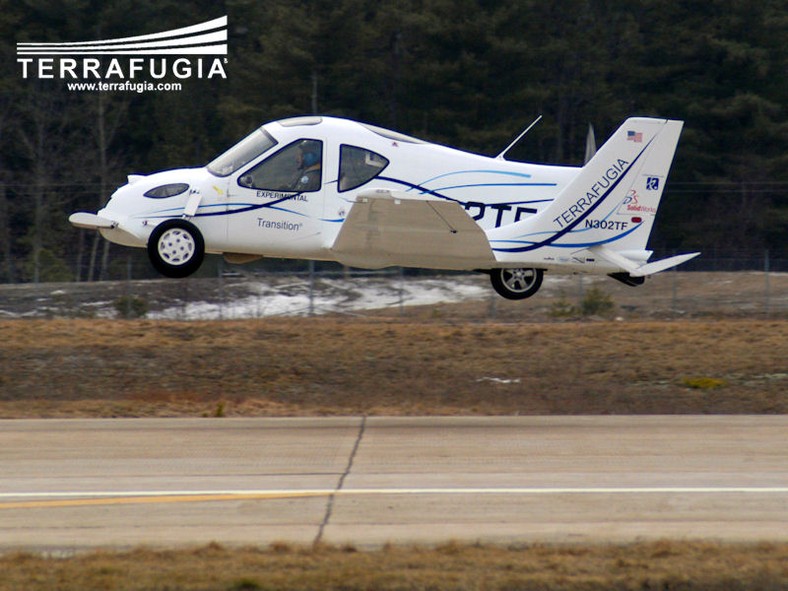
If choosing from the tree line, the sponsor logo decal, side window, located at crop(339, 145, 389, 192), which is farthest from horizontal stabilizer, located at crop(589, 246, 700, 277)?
the tree line

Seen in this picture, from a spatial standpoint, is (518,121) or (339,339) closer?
(339,339)

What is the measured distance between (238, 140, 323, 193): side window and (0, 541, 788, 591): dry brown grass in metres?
6.87

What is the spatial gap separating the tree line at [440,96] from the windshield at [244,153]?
84.3 ft

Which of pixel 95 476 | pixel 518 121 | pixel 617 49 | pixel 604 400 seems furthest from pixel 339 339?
pixel 617 49

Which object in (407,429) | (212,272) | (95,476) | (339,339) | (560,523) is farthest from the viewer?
(212,272)

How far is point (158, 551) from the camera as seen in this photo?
445 inches

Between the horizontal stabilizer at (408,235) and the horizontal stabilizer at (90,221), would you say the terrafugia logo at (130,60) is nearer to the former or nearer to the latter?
the horizontal stabilizer at (90,221)

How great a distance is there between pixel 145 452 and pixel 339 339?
1078 cm

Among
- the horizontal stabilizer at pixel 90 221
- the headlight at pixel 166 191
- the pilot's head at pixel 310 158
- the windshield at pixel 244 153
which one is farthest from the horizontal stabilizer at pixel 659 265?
the horizontal stabilizer at pixel 90 221

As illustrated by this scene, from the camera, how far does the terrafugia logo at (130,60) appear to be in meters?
50.5

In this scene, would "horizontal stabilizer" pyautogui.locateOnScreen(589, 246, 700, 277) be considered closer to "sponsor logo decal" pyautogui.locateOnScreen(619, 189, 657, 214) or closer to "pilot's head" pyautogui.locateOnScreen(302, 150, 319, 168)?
"sponsor logo decal" pyautogui.locateOnScreen(619, 189, 657, 214)

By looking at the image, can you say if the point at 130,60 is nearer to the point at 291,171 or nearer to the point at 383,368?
the point at 383,368

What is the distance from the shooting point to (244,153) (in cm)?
1722

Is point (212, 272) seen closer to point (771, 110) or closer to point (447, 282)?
point (447, 282)
